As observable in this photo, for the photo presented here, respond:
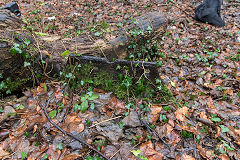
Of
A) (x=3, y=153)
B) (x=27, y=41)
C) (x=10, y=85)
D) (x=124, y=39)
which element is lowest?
(x=3, y=153)


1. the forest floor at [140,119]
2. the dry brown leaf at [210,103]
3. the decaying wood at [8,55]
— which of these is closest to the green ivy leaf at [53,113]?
the forest floor at [140,119]

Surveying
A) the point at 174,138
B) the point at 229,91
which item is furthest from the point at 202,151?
the point at 229,91

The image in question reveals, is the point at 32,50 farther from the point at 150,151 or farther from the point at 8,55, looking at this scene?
the point at 150,151

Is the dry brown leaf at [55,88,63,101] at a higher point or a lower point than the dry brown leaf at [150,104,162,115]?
higher

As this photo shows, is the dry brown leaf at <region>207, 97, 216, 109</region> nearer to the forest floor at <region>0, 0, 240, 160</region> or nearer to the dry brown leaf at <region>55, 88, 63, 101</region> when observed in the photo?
the forest floor at <region>0, 0, 240, 160</region>

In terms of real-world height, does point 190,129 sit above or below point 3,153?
below

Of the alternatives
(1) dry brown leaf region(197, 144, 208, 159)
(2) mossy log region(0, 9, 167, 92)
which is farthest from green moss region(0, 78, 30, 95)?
(1) dry brown leaf region(197, 144, 208, 159)

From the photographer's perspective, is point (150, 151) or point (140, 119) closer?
point (150, 151)

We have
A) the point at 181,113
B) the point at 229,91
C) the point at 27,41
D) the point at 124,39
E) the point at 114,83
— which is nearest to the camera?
the point at 181,113


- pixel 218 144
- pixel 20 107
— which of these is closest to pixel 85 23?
pixel 20 107

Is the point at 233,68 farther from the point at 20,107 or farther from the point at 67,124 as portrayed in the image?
the point at 20,107

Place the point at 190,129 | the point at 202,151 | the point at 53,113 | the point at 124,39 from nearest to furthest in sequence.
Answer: the point at 202,151
the point at 190,129
the point at 53,113
the point at 124,39

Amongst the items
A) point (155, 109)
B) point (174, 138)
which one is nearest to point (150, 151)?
point (174, 138)

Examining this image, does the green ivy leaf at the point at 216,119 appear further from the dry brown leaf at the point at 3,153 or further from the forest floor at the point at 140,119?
the dry brown leaf at the point at 3,153
